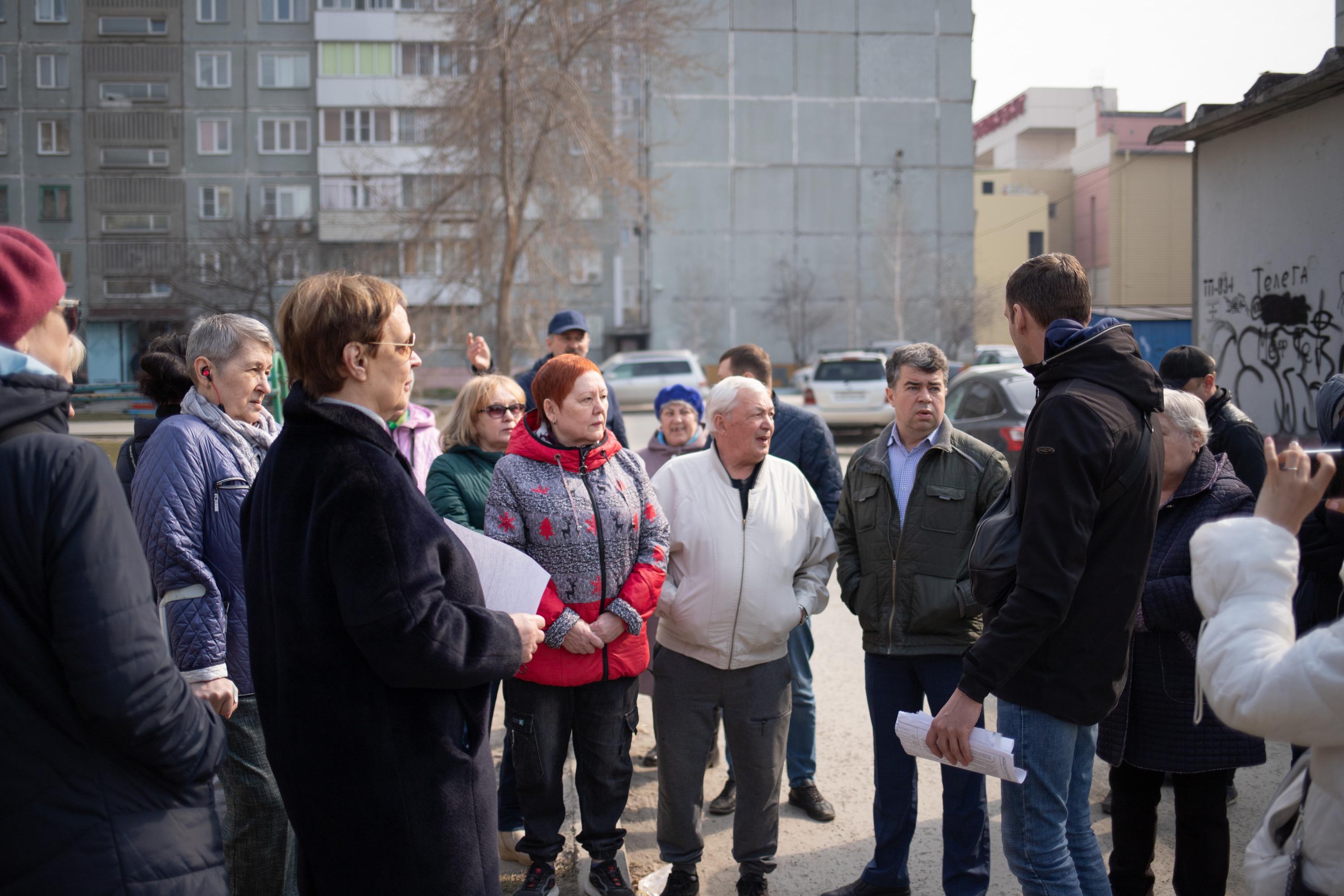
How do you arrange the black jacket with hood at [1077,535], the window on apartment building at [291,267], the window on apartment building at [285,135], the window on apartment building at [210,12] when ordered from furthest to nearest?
the window on apartment building at [285,135], the window on apartment building at [210,12], the window on apartment building at [291,267], the black jacket with hood at [1077,535]

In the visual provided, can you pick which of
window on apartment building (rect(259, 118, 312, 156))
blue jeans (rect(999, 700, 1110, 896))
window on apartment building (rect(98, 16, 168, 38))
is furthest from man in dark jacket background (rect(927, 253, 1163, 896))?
A: window on apartment building (rect(98, 16, 168, 38))

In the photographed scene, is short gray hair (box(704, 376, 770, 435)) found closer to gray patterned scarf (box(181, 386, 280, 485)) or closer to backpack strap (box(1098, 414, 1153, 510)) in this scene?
backpack strap (box(1098, 414, 1153, 510))

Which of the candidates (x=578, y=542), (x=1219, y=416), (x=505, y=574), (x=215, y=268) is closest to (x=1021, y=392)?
(x=1219, y=416)

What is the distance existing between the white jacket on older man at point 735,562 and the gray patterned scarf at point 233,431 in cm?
150

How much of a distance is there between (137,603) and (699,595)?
7.26ft

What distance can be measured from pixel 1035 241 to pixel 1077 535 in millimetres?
58274

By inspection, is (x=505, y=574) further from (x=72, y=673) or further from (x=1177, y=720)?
(x=1177, y=720)

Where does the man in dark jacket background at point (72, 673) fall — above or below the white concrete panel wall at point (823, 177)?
below

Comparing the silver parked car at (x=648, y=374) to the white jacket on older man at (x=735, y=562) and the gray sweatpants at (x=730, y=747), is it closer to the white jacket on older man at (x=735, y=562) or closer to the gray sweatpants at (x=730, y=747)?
the white jacket on older man at (x=735, y=562)

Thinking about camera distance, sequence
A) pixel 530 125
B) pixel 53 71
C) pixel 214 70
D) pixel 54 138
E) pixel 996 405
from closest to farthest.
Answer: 1. pixel 996 405
2. pixel 530 125
3. pixel 53 71
4. pixel 54 138
5. pixel 214 70

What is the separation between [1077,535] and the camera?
2.52 metres

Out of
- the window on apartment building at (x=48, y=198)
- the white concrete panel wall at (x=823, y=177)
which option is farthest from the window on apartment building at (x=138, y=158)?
the white concrete panel wall at (x=823, y=177)

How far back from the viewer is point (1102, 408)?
8.32 feet

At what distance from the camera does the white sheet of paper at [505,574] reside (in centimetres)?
261
